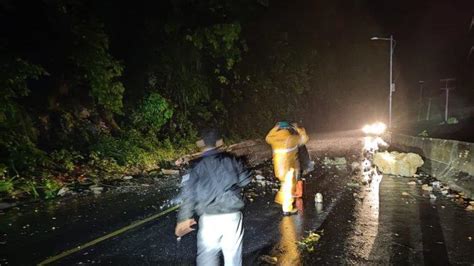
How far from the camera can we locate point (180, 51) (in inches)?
810

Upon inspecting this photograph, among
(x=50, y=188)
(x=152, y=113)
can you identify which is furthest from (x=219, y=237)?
(x=152, y=113)

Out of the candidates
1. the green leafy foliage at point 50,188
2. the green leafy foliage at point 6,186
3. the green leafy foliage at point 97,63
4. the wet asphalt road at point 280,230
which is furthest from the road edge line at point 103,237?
the green leafy foliage at point 97,63

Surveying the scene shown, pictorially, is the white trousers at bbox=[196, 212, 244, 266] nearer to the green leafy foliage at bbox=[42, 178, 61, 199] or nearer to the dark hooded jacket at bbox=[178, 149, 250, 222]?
the dark hooded jacket at bbox=[178, 149, 250, 222]

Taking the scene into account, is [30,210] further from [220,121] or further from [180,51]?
[220,121]

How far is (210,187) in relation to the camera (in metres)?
4.19

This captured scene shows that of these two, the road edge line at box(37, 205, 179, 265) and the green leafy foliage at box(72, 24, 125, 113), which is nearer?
the road edge line at box(37, 205, 179, 265)

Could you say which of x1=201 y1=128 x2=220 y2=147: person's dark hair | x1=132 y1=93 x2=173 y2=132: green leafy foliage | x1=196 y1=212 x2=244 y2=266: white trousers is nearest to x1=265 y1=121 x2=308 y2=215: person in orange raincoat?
x1=196 y1=212 x2=244 y2=266: white trousers

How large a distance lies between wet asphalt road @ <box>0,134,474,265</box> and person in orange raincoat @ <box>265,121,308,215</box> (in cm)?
41

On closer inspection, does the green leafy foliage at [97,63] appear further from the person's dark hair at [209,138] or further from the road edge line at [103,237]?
the person's dark hair at [209,138]

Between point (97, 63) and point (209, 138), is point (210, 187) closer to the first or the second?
point (209, 138)

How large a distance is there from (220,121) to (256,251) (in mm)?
19622

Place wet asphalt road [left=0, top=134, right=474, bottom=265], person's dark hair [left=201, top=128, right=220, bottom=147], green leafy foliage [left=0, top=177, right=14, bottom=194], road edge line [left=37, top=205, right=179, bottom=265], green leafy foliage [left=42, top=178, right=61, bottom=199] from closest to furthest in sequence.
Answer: person's dark hair [left=201, top=128, right=220, bottom=147] → wet asphalt road [left=0, top=134, right=474, bottom=265] → road edge line [left=37, top=205, right=179, bottom=265] → green leafy foliage [left=0, top=177, right=14, bottom=194] → green leafy foliage [left=42, top=178, right=61, bottom=199]

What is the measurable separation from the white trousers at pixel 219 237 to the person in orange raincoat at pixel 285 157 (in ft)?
A: 14.0

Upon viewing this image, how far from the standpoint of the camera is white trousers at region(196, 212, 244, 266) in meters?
4.26
